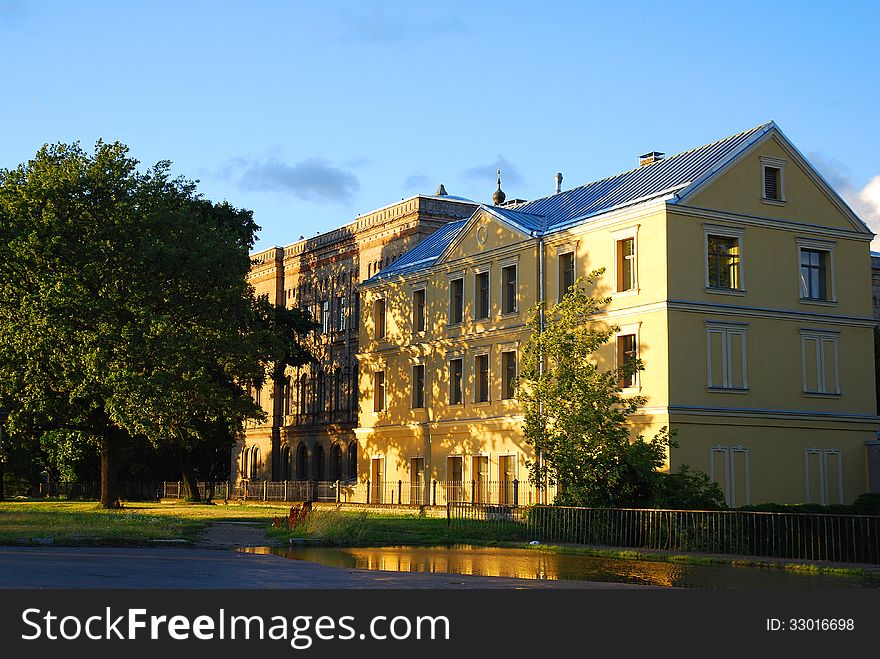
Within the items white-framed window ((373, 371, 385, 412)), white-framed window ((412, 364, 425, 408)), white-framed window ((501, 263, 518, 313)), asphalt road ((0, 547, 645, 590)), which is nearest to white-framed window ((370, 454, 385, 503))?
white-framed window ((373, 371, 385, 412))

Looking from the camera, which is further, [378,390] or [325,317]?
[325,317]

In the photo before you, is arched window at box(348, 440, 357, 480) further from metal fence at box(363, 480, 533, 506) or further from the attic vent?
the attic vent

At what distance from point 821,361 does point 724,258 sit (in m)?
5.83

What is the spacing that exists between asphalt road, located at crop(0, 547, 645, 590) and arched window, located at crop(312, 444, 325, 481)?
50051mm

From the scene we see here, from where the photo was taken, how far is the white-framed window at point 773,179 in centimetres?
4581

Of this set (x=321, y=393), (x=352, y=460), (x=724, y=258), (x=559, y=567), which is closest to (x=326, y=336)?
(x=321, y=393)

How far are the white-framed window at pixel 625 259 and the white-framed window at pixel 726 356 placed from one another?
336 cm

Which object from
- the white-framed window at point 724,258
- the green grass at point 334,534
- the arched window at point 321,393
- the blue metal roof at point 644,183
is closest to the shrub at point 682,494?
the green grass at point 334,534

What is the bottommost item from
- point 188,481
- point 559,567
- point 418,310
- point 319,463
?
point 559,567

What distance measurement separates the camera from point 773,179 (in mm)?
46250

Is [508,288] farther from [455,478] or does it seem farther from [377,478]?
[377,478]

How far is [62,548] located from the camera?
2547 centimetres

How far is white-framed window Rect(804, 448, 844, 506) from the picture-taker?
4438 cm

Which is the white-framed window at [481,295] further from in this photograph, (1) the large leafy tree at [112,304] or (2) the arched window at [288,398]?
(2) the arched window at [288,398]
